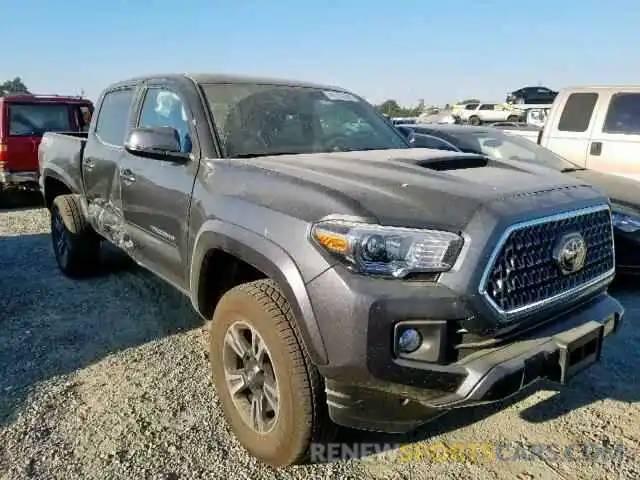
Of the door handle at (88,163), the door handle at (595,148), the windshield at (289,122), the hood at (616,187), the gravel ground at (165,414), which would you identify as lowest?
the gravel ground at (165,414)

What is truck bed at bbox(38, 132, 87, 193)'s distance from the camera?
16.7ft

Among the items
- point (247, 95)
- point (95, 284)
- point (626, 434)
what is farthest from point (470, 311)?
point (95, 284)

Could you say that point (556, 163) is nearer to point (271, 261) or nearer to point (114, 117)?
point (114, 117)

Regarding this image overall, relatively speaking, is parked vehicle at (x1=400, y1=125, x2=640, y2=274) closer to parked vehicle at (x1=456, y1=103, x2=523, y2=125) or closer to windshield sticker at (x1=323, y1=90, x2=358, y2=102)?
windshield sticker at (x1=323, y1=90, x2=358, y2=102)

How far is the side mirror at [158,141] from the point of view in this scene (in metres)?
3.13

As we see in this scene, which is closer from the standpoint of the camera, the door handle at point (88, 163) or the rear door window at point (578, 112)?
the door handle at point (88, 163)

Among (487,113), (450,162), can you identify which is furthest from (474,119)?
(450,162)

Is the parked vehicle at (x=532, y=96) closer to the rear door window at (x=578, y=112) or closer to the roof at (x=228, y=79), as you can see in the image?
the rear door window at (x=578, y=112)

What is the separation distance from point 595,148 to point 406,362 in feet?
21.9

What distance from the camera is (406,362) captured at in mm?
2082

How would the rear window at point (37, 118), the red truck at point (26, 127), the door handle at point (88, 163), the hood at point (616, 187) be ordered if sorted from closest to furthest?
the door handle at point (88, 163) < the hood at point (616, 187) < the red truck at point (26, 127) < the rear window at point (37, 118)

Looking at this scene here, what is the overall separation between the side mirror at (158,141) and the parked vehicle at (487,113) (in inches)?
971

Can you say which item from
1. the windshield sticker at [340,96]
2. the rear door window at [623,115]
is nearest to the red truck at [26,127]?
the windshield sticker at [340,96]

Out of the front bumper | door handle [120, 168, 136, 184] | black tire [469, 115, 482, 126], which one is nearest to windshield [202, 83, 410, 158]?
door handle [120, 168, 136, 184]
